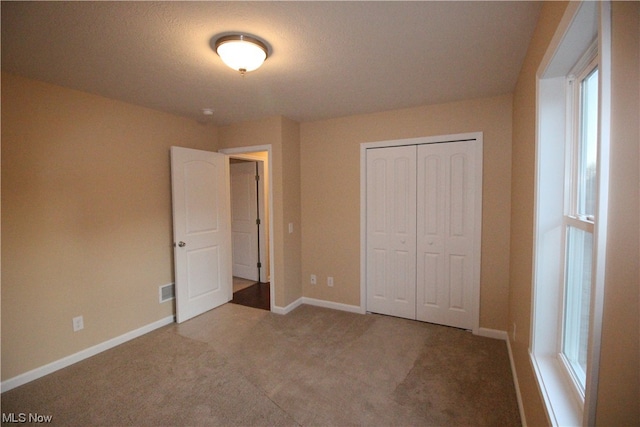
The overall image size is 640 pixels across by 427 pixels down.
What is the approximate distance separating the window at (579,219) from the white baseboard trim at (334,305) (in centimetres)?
228

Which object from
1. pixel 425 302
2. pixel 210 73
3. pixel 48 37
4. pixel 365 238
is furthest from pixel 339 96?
pixel 425 302

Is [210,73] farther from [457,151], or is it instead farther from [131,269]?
[457,151]

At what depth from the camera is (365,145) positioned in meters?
3.49

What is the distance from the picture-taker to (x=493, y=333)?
9.73ft

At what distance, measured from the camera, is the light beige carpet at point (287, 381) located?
6.39 feet

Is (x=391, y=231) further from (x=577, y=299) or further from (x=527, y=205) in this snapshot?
(x=577, y=299)

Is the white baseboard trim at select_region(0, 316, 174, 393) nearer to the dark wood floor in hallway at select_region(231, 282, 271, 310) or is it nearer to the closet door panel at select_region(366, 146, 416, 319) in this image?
the dark wood floor in hallway at select_region(231, 282, 271, 310)

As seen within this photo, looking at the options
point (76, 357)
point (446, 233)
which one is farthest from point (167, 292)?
point (446, 233)

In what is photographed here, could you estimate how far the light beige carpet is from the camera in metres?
1.95

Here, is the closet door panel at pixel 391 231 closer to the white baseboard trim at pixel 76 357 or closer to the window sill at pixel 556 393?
the window sill at pixel 556 393

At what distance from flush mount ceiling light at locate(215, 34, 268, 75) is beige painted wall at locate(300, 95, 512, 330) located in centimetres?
184

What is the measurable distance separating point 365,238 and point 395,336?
1108 millimetres

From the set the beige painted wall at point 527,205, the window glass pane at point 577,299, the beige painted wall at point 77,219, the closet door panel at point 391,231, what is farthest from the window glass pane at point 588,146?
the beige painted wall at point 77,219

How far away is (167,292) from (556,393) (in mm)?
3413
